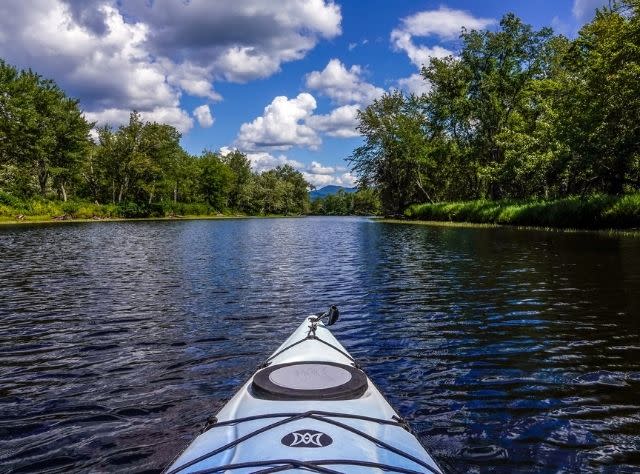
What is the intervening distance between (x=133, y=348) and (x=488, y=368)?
6015 millimetres

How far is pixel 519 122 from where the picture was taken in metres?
43.9

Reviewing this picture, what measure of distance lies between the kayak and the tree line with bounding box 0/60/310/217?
60.9m

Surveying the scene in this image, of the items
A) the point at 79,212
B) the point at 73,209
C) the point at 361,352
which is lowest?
the point at 361,352

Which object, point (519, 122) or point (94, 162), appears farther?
point (94, 162)

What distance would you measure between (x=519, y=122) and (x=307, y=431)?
4660 cm

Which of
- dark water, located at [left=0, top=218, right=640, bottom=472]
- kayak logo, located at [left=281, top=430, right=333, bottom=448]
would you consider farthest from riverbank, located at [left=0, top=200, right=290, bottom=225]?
kayak logo, located at [left=281, top=430, right=333, bottom=448]

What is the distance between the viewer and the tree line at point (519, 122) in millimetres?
28828

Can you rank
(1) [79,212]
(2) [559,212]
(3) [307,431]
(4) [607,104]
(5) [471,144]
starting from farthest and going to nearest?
(1) [79,212]
(5) [471,144]
(2) [559,212]
(4) [607,104]
(3) [307,431]

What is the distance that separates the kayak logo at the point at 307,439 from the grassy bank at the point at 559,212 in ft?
90.7

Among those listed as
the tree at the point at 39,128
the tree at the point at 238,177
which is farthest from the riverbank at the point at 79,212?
the tree at the point at 238,177

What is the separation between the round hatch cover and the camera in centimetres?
419

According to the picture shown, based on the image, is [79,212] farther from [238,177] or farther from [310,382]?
[310,382]

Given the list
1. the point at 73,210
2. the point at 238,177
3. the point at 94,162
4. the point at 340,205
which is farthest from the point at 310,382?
the point at 340,205

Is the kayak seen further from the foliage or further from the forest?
the foliage
